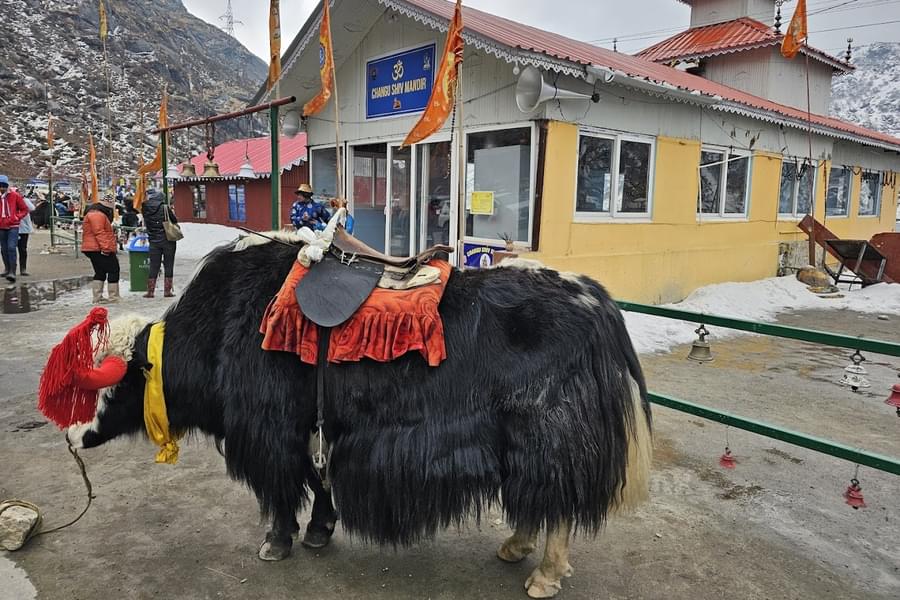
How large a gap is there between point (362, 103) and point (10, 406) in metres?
6.41

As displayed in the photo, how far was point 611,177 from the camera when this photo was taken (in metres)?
7.41

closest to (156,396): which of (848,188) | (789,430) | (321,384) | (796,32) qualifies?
(321,384)

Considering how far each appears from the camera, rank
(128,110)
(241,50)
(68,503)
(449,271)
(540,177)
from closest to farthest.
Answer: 1. (449,271)
2. (68,503)
3. (540,177)
4. (128,110)
5. (241,50)

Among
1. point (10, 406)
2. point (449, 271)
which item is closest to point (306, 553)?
point (449, 271)

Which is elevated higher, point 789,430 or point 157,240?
point 157,240

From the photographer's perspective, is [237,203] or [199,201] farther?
[199,201]

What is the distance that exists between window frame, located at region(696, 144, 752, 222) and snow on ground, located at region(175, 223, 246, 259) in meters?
11.8

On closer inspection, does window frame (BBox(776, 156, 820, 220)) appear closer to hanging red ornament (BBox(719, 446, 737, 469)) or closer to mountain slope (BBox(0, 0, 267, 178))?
hanging red ornament (BBox(719, 446, 737, 469))

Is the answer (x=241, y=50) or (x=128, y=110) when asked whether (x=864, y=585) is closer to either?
(x=128, y=110)

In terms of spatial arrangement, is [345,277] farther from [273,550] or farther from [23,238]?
[23,238]

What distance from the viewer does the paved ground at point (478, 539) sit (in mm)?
2268

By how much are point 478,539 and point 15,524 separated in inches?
76.7

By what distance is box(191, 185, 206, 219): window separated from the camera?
851 inches

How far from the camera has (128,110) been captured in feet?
134
